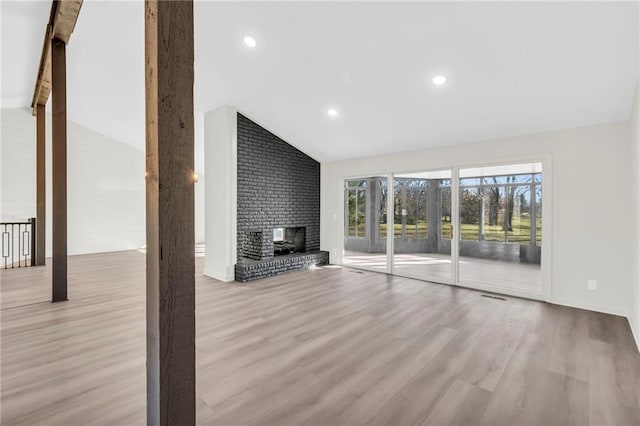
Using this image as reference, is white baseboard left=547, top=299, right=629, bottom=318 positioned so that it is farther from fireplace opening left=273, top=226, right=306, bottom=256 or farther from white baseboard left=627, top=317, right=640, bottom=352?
fireplace opening left=273, top=226, right=306, bottom=256

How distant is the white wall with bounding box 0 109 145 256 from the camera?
21.8ft

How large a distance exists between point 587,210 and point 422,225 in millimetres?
3271

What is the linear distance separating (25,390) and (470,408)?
2913 mm

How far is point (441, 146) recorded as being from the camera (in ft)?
16.3

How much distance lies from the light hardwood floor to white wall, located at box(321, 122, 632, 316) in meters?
0.36

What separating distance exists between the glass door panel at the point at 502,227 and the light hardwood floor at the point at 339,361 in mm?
1263

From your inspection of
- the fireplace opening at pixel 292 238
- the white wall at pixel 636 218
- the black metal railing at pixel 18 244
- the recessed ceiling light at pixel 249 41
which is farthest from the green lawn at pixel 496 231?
the black metal railing at pixel 18 244

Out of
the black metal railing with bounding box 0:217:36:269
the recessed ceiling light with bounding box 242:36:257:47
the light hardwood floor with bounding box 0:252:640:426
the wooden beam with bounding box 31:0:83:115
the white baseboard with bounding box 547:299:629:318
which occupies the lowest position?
the light hardwood floor with bounding box 0:252:640:426

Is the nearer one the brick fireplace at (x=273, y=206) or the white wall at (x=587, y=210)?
the white wall at (x=587, y=210)

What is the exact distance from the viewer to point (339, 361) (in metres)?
2.41

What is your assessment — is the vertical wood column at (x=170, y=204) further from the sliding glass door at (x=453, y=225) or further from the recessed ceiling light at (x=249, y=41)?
the sliding glass door at (x=453, y=225)

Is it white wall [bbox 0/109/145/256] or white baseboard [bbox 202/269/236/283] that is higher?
white wall [bbox 0/109/145/256]

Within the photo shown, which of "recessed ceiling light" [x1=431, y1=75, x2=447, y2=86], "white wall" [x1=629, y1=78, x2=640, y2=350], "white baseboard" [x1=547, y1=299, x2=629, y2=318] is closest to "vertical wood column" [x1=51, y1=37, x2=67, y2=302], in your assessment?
"recessed ceiling light" [x1=431, y1=75, x2=447, y2=86]

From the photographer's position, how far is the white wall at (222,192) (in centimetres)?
507
